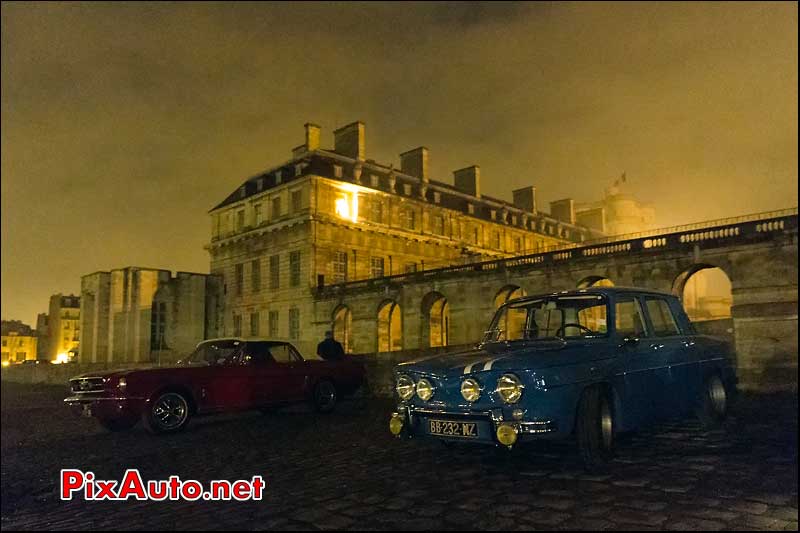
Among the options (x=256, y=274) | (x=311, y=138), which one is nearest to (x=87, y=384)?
(x=311, y=138)

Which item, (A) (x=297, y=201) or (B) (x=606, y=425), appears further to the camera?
(A) (x=297, y=201)

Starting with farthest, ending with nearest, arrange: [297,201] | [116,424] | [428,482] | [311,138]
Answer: [311,138] → [297,201] → [116,424] → [428,482]

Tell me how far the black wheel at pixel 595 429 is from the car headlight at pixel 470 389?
3.33 feet

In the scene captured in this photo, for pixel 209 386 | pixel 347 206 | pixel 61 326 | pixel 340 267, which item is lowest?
pixel 61 326

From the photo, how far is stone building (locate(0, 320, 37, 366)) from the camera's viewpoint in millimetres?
111438

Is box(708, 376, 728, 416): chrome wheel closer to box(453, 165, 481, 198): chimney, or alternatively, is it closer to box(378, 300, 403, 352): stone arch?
box(378, 300, 403, 352): stone arch

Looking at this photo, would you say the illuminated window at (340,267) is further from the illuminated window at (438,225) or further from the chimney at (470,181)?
the chimney at (470,181)

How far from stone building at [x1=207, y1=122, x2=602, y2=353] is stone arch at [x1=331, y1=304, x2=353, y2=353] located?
9 centimetres

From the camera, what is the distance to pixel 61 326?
305ft

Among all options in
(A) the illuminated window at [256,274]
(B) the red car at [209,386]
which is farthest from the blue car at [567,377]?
(A) the illuminated window at [256,274]

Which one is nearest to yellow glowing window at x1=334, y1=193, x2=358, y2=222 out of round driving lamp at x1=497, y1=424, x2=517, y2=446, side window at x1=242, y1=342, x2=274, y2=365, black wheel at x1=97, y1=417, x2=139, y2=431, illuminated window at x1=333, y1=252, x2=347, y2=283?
illuminated window at x1=333, y1=252, x2=347, y2=283

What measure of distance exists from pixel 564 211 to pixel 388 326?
37284 millimetres

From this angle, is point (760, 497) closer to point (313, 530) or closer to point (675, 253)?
point (313, 530)

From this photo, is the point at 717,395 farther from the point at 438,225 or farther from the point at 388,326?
the point at 438,225
